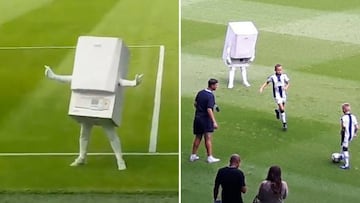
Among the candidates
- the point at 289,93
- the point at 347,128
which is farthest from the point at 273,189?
the point at 289,93

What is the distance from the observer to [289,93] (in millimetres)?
10844

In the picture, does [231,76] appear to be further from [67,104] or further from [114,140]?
[114,140]

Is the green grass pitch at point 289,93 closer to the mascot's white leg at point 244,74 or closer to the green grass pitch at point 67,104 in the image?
the mascot's white leg at point 244,74

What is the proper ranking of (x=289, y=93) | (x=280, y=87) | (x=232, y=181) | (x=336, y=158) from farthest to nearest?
(x=289, y=93) < (x=280, y=87) < (x=336, y=158) < (x=232, y=181)

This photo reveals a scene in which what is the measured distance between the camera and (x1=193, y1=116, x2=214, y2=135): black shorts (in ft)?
30.1

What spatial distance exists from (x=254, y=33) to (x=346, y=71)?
1.58 meters

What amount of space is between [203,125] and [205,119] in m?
0.08

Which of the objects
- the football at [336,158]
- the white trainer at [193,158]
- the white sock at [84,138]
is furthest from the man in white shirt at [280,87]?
the white sock at [84,138]

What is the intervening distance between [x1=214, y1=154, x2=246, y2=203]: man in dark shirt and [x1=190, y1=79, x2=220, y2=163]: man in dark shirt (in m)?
1.41

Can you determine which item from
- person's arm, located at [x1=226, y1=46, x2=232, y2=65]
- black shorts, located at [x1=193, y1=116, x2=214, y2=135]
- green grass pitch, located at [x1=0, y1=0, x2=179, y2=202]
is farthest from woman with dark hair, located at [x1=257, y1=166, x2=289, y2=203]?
person's arm, located at [x1=226, y1=46, x2=232, y2=65]

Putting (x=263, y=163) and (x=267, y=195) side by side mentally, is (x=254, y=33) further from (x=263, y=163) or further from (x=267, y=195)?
(x=267, y=195)

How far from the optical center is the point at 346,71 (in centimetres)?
1146

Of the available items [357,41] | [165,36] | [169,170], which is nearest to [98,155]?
[169,170]

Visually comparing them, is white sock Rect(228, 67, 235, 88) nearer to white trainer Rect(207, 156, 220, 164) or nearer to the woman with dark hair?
white trainer Rect(207, 156, 220, 164)
